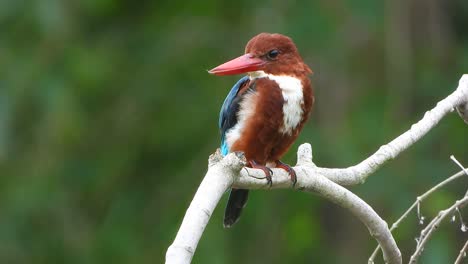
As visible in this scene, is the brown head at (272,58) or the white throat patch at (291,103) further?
the brown head at (272,58)

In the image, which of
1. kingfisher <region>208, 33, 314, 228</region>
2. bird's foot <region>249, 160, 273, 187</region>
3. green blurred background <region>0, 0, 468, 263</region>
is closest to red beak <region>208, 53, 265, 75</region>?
kingfisher <region>208, 33, 314, 228</region>

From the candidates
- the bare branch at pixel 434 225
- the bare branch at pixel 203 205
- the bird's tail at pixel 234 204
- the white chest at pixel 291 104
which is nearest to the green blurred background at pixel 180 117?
the bird's tail at pixel 234 204

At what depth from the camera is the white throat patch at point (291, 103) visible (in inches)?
142

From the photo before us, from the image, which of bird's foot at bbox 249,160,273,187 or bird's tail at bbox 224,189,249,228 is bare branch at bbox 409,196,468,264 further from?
bird's tail at bbox 224,189,249,228

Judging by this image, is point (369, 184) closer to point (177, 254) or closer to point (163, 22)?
point (163, 22)

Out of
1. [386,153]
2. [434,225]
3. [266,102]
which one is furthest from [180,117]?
[434,225]

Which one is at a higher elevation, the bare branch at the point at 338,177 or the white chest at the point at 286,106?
the white chest at the point at 286,106

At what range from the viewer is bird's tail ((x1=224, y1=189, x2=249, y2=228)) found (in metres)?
3.92

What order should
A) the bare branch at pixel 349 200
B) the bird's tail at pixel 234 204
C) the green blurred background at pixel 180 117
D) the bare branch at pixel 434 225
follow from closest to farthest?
1. the bare branch at pixel 434 225
2. the bare branch at pixel 349 200
3. the bird's tail at pixel 234 204
4. the green blurred background at pixel 180 117

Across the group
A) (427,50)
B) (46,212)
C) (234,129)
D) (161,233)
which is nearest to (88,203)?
(46,212)

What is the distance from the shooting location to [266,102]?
11.8 feet

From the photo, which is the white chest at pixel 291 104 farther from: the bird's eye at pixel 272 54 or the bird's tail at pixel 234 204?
the bird's tail at pixel 234 204

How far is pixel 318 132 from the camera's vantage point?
6.04m

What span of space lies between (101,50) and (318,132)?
1521mm
